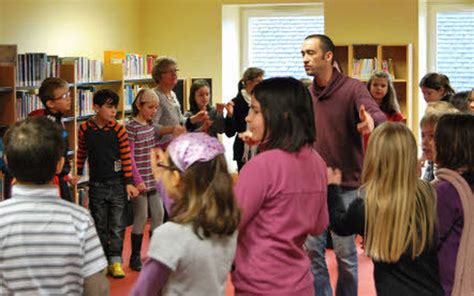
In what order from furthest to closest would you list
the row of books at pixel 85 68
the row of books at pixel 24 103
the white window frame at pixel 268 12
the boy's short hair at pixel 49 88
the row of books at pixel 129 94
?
the white window frame at pixel 268 12, the row of books at pixel 129 94, the row of books at pixel 85 68, the row of books at pixel 24 103, the boy's short hair at pixel 49 88

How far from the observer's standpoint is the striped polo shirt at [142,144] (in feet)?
18.1

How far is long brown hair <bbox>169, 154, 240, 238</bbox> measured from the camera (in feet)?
7.14

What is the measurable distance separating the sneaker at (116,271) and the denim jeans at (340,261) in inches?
78.7

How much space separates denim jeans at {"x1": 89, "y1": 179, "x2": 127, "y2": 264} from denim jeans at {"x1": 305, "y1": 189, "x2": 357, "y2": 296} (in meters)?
1.90

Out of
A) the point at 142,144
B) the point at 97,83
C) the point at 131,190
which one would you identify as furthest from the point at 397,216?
the point at 97,83

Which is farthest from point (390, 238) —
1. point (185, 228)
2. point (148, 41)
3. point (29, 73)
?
point (148, 41)

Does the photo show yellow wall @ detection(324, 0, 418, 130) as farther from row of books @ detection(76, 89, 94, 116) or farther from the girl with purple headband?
the girl with purple headband

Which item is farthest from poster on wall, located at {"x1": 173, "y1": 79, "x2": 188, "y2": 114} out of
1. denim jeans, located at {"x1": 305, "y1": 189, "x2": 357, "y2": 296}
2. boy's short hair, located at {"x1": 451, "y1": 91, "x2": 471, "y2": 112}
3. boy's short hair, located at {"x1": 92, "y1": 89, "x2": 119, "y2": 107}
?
denim jeans, located at {"x1": 305, "y1": 189, "x2": 357, "y2": 296}

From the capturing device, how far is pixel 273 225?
2.43 m

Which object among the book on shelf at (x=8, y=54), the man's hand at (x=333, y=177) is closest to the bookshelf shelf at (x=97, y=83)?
the book on shelf at (x=8, y=54)

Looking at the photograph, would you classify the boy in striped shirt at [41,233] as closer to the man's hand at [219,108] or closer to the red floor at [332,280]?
the red floor at [332,280]

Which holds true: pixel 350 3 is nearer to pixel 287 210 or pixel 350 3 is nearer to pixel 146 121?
pixel 146 121

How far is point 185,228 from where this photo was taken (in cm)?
215

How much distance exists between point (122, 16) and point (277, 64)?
242cm
